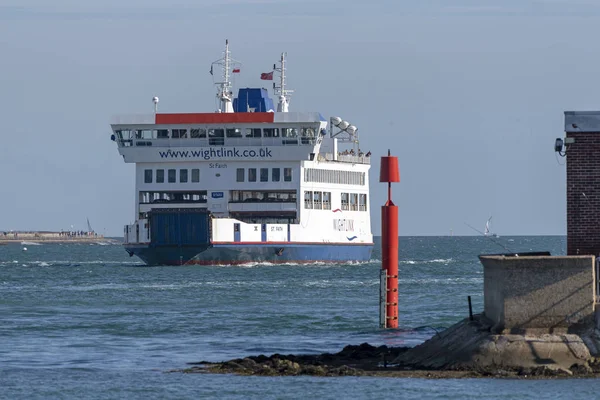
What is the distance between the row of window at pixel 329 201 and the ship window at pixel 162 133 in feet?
26.8

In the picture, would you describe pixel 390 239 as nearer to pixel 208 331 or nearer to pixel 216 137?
pixel 208 331

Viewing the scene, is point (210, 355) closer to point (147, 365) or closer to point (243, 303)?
point (147, 365)

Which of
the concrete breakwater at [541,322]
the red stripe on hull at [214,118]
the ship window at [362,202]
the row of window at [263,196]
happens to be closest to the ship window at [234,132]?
the red stripe on hull at [214,118]

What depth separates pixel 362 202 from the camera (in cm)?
8919

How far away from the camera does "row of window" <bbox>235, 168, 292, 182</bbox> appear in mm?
77188

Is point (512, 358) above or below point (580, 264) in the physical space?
below

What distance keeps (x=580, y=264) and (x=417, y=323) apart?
41.6 ft

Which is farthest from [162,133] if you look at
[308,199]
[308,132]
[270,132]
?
[308,199]

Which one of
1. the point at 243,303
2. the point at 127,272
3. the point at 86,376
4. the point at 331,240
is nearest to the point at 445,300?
the point at 243,303

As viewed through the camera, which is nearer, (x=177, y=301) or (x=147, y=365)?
(x=147, y=365)

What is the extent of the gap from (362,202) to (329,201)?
6.73 metres

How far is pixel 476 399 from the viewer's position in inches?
788

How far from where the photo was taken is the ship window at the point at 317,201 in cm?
→ 8044

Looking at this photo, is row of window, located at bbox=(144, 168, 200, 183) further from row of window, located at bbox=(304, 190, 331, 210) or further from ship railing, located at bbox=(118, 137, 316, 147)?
row of window, located at bbox=(304, 190, 331, 210)
